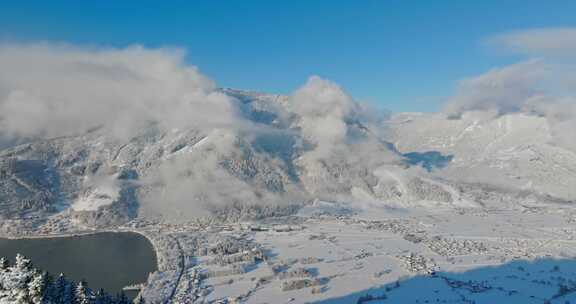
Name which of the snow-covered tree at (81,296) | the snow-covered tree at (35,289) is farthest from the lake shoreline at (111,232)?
the snow-covered tree at (35,289)

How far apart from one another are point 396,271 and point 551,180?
135144 mm

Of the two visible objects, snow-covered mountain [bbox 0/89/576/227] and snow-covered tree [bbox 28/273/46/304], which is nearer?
snow-covered tree [bbox 28/273/46/304]

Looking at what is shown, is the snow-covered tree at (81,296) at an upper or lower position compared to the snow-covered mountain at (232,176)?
lower

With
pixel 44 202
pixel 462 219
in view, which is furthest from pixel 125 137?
pixel 462 219

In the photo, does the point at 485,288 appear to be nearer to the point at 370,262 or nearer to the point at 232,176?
the point at 370,262

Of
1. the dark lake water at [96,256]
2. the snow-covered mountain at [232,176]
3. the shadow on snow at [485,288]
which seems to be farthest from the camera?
the snow-covered mountain at [232,176]

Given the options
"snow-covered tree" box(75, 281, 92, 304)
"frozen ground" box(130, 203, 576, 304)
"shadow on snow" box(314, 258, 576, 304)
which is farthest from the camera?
"frozen ground" box(130, 203, 576, 304)

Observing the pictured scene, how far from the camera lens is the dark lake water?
234ft

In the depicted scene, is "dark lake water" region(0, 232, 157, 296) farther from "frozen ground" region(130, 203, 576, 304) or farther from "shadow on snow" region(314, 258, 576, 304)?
"shadow on snow" region(314, 258, 576, 304)

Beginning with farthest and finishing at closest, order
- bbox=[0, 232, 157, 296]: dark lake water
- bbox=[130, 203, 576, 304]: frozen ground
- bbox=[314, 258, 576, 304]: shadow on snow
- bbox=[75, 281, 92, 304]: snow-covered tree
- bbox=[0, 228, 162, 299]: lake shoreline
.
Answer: bbox=[0, 228, 162, 299]: lake shoreline < bbox=[0, 232, 157, 296]: dark lake water < bbox=[130, 203, 576, 304]: frozen ground < bbox=[314, 258, 576, 304]: shadow on snow < bbox=[75, 281, 92, 304]: snow-covered tree

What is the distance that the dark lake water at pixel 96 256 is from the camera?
71375 mm

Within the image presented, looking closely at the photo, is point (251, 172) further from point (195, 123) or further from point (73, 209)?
point (73, 209)

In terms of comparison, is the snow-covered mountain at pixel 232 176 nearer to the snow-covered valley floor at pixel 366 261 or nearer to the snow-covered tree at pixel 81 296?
the snow-covered valley floor at pixel 366 261

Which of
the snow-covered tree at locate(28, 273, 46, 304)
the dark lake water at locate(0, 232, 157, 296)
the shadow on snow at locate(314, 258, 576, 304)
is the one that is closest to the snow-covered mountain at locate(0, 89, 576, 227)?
the dark lake water at locate(0, 232, 157, 296)
